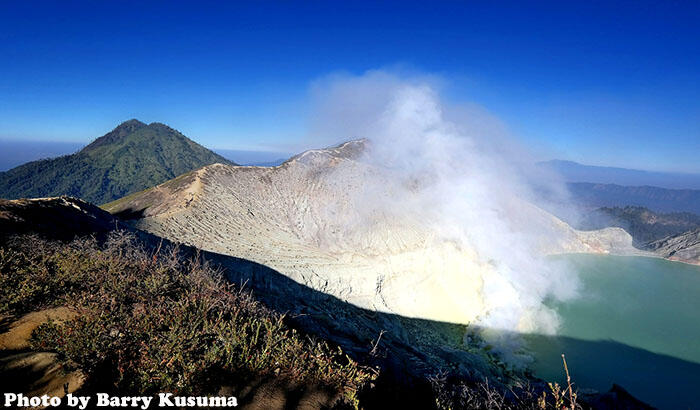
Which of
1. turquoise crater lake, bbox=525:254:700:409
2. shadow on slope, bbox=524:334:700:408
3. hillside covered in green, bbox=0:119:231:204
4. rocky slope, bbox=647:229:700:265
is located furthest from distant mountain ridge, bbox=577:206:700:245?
hillside covered in green, bbox=0:119:231:204

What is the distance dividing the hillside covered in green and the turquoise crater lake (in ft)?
395

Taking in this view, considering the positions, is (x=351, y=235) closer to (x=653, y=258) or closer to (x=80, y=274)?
(x=80, y=274)

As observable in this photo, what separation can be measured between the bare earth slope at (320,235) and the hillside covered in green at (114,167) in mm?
98125

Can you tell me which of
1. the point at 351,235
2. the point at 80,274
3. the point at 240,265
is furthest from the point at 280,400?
the point at 351,235

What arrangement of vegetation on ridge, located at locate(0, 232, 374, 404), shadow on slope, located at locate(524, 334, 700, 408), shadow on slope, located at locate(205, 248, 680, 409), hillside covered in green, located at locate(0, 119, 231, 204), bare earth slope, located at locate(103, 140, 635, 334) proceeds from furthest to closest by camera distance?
1. hillside covered in green, located at locate(0, 119, 231, 204)
2. bare earth slope, located at locate(103, 140, 635, 334)
3. shadow on slope, located at locate(524, 334, 700, 408)
4. shadow on slope, located at locate(205, 248, 680, 409)
5. vegetation on ridge, located at locate(0, 232, 374, 404)

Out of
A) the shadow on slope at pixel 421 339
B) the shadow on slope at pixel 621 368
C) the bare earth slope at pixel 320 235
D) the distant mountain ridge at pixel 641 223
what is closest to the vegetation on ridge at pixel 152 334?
the shadow on slope at pixel 421 339

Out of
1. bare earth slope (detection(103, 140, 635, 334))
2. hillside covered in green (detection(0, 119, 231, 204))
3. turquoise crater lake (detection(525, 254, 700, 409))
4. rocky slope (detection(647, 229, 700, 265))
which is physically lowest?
turquoise crater lake (detection(525, 254, 700, 409))

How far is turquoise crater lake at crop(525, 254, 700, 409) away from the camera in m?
18.5

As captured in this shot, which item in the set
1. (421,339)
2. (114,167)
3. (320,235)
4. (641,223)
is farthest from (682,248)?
(114,167)

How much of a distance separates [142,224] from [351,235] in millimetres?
15515

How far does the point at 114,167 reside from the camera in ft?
372

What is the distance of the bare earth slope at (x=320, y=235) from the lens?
1994 cm

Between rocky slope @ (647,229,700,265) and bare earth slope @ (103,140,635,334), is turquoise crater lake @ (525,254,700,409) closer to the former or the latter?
bare earth slope @ (103,140,635,334)

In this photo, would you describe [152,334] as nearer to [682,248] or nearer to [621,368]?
[621,368]
